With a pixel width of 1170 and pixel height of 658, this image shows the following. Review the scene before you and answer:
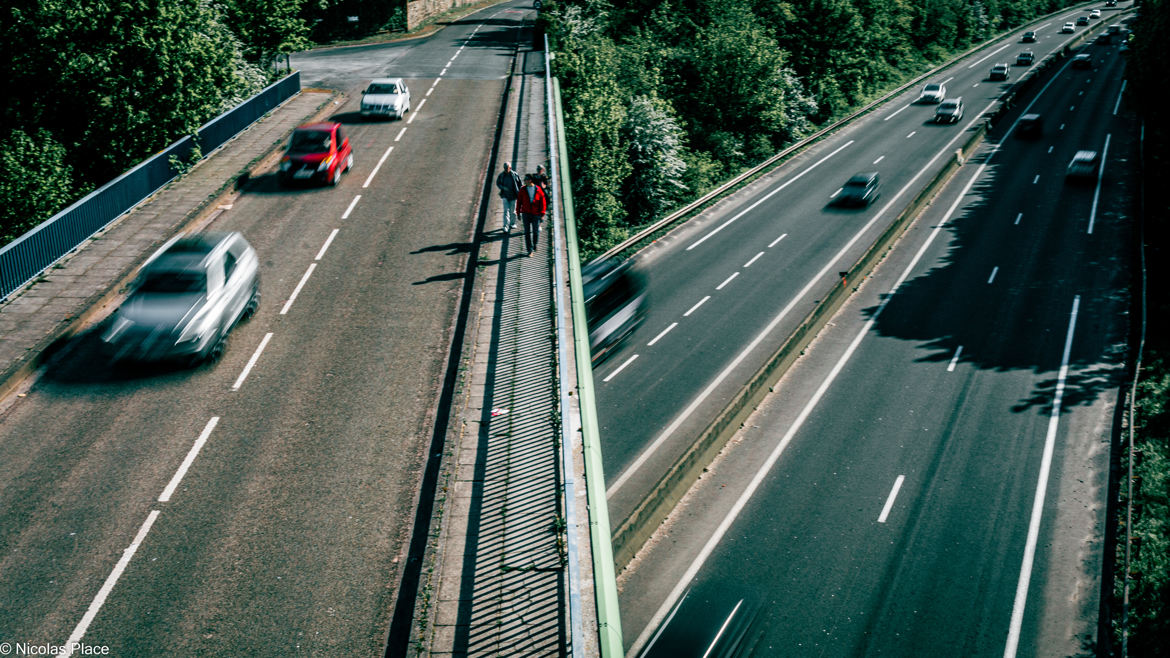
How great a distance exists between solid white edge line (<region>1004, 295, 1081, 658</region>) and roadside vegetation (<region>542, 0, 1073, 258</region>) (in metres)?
19.3

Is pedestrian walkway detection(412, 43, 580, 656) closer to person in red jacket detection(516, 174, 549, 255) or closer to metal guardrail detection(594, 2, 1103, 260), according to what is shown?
person in red jacket detection(516, 174, 549, 255)

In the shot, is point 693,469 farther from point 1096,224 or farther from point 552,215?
point 1096,224

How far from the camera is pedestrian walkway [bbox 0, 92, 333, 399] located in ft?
52.0

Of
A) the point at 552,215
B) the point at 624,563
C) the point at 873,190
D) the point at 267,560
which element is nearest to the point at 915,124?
the point at 873,190

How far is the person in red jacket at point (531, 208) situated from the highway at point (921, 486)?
25.3 feet

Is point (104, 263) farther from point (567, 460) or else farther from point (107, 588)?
point (567, 460)

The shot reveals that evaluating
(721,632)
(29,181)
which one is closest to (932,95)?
(721,632)

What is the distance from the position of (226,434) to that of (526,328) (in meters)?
5.89

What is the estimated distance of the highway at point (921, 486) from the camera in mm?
16750

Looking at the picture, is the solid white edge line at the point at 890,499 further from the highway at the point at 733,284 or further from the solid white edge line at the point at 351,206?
the solid white edge line at the point at 351,206

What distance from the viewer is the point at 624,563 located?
18172 millimetres

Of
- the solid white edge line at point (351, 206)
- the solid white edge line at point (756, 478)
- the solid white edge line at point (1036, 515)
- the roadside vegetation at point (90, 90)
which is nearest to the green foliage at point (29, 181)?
the roadside vegetation at point (90, 90)

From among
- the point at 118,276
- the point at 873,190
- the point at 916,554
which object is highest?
the point at 118,276

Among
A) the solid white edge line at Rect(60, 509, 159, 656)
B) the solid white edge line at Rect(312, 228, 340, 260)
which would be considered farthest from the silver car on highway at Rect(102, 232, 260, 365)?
the solid white edge line at Rect(60, 509, 159, 656)
